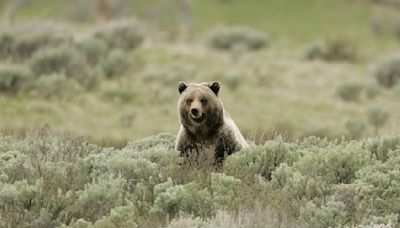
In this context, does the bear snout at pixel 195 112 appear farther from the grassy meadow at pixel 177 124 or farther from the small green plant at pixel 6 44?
the small green plant at pixel 6 44

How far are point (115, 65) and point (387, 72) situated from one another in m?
9.23

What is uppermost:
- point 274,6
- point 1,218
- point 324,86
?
point 274,6

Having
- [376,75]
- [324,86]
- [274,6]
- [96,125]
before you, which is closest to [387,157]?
[96,125]

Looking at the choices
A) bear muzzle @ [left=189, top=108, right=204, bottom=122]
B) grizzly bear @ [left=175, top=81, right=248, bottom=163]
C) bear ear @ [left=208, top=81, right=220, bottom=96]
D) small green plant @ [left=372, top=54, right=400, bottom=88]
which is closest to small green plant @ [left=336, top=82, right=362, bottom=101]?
small green plant @ [left=372, top=54, right=400, bottom=88]

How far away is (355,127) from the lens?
760 inches

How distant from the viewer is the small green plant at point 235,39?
33.7m

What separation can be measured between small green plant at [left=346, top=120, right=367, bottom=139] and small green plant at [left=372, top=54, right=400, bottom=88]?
722 cm

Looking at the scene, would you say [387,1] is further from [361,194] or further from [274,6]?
[361,194]

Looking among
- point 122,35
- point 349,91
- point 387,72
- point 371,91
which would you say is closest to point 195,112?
point 349,91

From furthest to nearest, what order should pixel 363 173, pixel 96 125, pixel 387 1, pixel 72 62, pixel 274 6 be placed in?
pixel 387 1 < pixel 274 6 < pixel 72 62 < pixel 96 125 < pixel 363 173

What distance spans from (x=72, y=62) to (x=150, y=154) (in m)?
13.2

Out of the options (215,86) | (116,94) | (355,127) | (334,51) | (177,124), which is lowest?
(355,127)

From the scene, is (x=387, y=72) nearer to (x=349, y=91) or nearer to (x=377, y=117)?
(x=349, y=91)

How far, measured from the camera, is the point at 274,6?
55.9 meters
